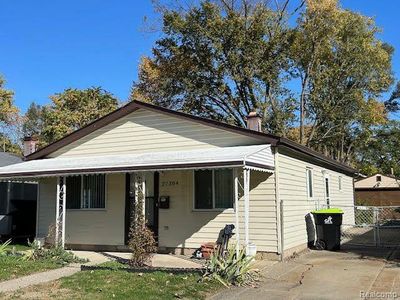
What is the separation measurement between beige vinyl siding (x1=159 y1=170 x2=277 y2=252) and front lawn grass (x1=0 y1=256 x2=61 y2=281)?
11.2 ft

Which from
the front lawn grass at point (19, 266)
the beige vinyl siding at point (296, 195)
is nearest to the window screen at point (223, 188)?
the beige vinyl siding at point (296, 195)

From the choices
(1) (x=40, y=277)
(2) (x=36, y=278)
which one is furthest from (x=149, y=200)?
(2) (x=36, y=278)

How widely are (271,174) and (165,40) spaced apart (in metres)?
21.4

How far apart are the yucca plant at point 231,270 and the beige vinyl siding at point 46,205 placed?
7664 mm

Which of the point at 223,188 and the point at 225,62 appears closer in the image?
the point at 223,188

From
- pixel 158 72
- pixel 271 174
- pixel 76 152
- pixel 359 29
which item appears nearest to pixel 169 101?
pixel 158 72

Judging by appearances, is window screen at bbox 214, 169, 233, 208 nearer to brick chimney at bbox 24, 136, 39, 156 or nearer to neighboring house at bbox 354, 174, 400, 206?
brick chimney at bbox 24, 136, 39, 156

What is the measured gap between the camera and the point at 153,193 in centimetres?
1376

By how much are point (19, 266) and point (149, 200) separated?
167 inches

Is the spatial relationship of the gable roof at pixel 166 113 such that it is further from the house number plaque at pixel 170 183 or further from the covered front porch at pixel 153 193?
the house number plaque at pixel 170 183

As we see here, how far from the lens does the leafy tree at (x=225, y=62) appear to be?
29188mm

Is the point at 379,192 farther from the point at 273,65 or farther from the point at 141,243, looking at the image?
the point at 141,243

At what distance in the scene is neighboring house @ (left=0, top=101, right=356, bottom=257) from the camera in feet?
39.3

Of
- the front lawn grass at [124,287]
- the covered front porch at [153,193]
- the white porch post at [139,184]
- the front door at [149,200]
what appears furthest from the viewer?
the front door at [149,200]
